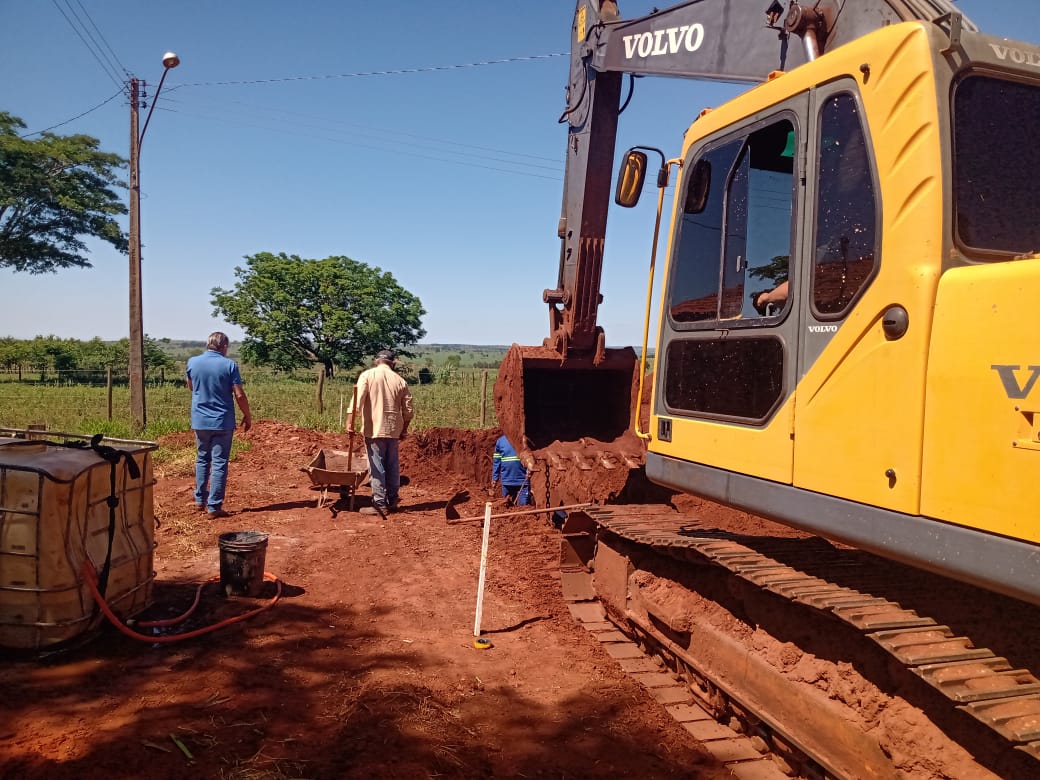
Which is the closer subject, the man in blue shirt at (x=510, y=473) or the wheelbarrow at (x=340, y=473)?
the wheelbarrow at (x=340, y=473)

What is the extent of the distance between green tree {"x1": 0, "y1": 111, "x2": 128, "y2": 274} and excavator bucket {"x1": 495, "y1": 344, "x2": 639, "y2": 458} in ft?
94.4

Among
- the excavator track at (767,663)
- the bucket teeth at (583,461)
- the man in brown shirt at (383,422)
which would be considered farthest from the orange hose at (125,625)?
the man in brown shirt at (383,422)

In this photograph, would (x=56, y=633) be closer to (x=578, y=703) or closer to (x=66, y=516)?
(x=66, y=516)

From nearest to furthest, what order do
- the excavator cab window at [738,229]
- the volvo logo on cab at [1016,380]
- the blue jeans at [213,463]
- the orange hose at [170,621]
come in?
1. the volvo logo on cab at [1016,380]
2. the excavator cab window at [738,229]
3. the orange hose at [170,621]
4. the blue jeans at [213,463]

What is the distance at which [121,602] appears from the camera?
460cm

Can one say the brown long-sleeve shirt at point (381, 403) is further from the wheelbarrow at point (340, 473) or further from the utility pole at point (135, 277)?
the utility pole at point (135, 277)

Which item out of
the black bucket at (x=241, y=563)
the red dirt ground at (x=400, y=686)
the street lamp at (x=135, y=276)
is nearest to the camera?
the red dirt ground at (x=400, y=686)

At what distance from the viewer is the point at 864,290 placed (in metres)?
2.72

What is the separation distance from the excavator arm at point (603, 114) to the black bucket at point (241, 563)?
9.33 feet

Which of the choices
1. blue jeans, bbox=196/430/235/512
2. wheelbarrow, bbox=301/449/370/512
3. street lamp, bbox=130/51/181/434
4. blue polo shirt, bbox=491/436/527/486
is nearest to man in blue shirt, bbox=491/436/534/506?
blue polo shirt, bbox=491/436/527/486

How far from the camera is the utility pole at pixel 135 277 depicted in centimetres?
1516

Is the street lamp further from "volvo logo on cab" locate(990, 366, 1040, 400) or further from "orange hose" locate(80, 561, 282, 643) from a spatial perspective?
"volvo logo on cab" locate(990, 366, 1040, 400)

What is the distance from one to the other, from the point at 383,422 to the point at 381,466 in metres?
0.59

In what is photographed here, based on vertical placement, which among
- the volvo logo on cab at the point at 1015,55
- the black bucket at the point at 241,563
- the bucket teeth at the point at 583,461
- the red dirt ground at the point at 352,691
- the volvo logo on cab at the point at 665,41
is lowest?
the red dirt ground at the point at 352,691
